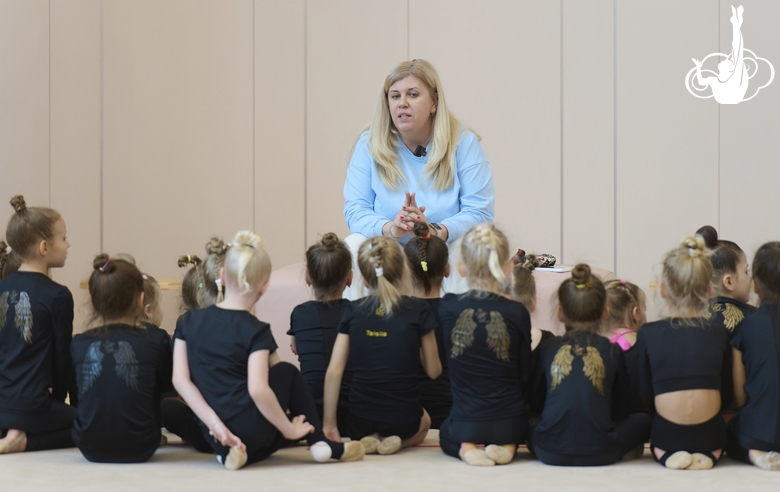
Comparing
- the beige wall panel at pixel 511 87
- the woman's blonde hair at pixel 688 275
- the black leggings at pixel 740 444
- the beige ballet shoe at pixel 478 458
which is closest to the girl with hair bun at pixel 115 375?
the beige ballet shoe at pixel 478 458

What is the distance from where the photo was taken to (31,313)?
2.54 m

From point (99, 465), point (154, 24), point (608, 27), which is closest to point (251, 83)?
point (154, 24)

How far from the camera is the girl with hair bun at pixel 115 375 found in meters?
2.36

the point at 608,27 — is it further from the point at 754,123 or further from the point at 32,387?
the point at 32,387

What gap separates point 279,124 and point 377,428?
3.57 metres

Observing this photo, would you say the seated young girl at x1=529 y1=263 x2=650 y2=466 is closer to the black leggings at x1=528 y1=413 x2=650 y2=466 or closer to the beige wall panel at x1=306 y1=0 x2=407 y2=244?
the black leggings at x1=528 y1=413 x2=650 y2=466

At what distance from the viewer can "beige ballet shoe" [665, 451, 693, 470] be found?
7.48 ft

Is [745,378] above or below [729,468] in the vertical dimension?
above

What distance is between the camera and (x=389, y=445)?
253 centimetres

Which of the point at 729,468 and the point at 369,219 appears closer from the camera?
the point at 729,468

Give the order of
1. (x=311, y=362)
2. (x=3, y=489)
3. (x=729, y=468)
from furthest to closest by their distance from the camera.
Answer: (x=311, y=362) < (x=729, y=468) < (x=3, y=489)

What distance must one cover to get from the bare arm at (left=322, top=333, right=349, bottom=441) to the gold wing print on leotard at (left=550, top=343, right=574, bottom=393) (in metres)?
0.62

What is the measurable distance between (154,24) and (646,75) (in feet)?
10.9

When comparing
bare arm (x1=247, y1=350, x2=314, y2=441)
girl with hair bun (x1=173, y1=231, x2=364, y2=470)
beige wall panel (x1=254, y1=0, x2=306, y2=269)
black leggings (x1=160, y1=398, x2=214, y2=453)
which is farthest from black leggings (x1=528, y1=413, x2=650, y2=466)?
beige wall panel (x1=254, y1=0, x2=306, y2=269)
